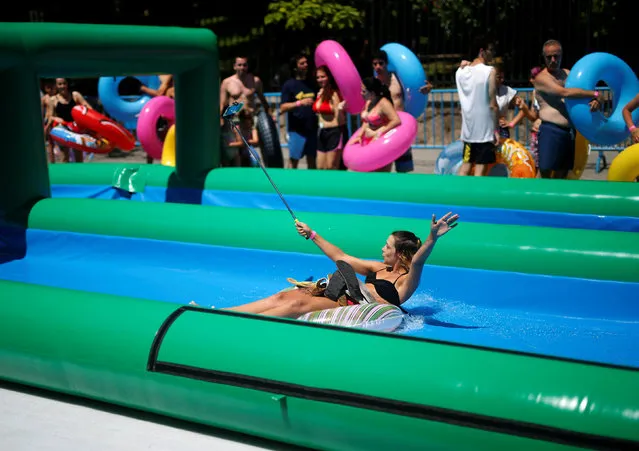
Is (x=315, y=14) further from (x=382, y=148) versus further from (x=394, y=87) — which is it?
(x=382, y=148)

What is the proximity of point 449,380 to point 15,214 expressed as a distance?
4.08 metres

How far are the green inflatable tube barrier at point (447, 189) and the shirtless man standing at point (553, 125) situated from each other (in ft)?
3.69

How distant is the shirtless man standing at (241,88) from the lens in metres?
8.23

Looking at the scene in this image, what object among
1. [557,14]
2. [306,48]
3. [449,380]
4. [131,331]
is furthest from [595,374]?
[306,48]

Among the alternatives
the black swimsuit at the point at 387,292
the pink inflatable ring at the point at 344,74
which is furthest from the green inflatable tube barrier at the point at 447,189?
the black swimsuit at the point at 387,292

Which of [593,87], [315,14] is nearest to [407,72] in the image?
[593,87]

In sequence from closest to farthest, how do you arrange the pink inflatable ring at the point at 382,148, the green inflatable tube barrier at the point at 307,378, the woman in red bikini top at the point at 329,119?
1. the green inflatable tube barrier at the point at 307,378
2. the pink inflatable ring at the point at 382,148
3. the woman in red bikini top at the point at 329,119

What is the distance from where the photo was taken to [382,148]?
723 cm

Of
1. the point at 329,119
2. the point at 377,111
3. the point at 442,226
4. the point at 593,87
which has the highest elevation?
the point at 593,87

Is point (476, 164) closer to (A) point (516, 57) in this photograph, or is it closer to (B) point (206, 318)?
(B) point (206, 318)

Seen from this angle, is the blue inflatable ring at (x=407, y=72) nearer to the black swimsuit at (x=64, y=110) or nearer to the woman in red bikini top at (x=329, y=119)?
the woman in red bikini top at (x=329, y=119)

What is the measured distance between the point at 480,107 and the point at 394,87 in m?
1.24

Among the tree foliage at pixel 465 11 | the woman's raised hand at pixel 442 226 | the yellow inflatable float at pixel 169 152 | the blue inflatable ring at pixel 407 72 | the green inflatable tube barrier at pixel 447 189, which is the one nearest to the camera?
the woman's raised hand at pixel 442 226

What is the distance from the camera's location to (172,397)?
350cm
